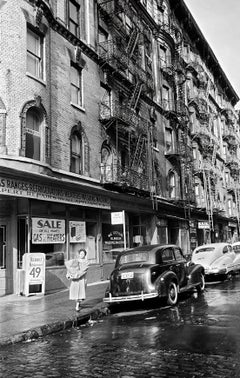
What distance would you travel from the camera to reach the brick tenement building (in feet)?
47.6

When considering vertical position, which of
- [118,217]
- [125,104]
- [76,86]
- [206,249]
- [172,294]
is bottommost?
[172,294]

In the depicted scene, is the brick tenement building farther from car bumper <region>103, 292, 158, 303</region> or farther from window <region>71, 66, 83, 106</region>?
car bumper <region>103, 292, 158, 303</region>

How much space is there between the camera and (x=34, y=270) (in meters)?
13.8

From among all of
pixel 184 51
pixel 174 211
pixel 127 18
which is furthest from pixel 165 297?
pixel 184 51

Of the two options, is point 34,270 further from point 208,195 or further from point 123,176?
point 208,195

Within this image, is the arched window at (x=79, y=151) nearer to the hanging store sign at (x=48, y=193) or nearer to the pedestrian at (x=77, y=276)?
the hanging store sign at (x=48, y=193)

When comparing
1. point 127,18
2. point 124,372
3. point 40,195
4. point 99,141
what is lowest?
point 124,372

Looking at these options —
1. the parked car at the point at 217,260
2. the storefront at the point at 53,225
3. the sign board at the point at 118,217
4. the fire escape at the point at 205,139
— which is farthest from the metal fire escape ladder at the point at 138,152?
the fire escape at the point at 205,139

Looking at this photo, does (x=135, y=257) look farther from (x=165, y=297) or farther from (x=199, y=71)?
(x=199, y=71)

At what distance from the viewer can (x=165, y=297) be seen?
1153 centimetres

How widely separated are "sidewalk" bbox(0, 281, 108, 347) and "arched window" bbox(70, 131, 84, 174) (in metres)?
5.78

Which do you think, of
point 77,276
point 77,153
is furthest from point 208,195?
point 77,276

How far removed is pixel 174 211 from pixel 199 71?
16.7 metres

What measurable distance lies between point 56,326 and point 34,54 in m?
10.8
